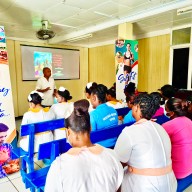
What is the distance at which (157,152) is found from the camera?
1279mm

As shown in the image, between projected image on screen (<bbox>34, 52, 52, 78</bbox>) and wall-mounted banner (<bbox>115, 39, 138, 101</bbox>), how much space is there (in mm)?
3547

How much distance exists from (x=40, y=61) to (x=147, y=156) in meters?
6.06

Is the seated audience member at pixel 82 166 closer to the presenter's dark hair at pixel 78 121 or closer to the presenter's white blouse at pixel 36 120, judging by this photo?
the presenter's dark hair at pixel 78 121

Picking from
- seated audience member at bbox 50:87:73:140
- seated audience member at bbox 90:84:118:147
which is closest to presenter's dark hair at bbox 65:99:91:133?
seated audience member at bbox 90:84:118:147

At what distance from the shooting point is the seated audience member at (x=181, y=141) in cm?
167

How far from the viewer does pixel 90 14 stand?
156 inches

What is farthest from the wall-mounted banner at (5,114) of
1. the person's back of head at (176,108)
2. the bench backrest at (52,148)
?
the person's back of head at (176,108)

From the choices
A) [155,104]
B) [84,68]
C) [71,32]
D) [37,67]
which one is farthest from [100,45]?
[155,104]

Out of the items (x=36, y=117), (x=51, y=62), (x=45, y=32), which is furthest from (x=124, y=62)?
(x=51, y=62)

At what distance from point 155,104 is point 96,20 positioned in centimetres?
355

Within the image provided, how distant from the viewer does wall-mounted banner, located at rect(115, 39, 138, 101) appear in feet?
13.0

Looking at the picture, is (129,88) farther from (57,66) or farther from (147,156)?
(57,66)

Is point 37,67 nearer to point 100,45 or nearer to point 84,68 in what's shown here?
point 84,68

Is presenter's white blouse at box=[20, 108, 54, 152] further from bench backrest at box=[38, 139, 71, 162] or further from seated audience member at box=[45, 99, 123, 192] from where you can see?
seated audience member at box=[45, 99, 123, 192]
